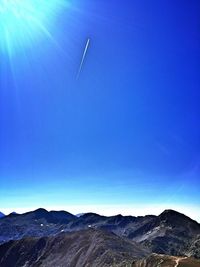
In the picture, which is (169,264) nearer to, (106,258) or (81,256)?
(106,258)

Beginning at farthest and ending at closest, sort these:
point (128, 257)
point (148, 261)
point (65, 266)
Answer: point (65, 266)
point (128, 257)
point (148, 261)

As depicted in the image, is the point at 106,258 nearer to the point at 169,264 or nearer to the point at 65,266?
the point at 65,266

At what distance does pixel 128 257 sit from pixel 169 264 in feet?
236

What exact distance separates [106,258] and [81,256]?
92.7 feet

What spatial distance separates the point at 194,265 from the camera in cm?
9625

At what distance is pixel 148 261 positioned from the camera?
11275 cm

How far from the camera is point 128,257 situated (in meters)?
170

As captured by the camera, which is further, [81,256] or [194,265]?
[81,256]

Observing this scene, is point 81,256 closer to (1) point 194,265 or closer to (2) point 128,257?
(2) point 128,257

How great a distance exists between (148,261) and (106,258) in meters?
66.0

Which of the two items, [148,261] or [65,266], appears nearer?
[148,261]

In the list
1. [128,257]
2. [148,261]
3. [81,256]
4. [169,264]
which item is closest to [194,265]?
[169,264]

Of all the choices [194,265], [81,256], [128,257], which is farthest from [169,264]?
[81,256]

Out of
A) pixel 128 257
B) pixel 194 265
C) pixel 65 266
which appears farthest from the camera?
pixel 65 266
